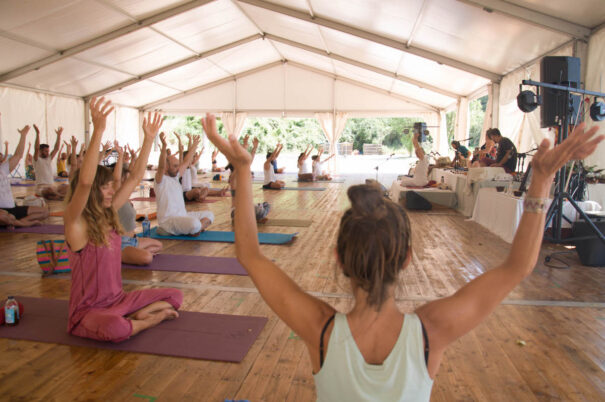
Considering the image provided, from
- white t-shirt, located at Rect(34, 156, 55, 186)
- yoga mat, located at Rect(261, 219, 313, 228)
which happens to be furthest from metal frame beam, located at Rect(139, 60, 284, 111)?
yoga mat, located at Rect(261, 219, 313, 228)

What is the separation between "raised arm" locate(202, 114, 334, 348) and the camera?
33.1 inches

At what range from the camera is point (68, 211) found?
188 cm

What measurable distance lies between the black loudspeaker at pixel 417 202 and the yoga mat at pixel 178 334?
15.8 feet

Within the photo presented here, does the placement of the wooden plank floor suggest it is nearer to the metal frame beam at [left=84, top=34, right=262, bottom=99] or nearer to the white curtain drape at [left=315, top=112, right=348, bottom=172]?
the metal frame beam at [left=84, top=34, right=262, bottom=99]

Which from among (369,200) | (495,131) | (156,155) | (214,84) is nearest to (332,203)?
(495,131)

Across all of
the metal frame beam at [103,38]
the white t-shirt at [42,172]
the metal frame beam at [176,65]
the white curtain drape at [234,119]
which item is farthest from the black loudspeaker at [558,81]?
the white curtain drape at [234,119]

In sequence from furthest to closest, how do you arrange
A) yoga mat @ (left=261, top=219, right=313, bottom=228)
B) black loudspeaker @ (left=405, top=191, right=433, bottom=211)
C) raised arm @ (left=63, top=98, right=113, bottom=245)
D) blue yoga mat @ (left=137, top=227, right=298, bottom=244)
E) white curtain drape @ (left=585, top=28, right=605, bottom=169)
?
black loudspeaker @ (left=405, top=191, right=433, bottom=211) → yoga mat @ (left=261, top=219, right=313, bottom=228) → white curtain drape @ (left=585, top=28, right=605, bottom=169) → blue yoga mat @ (left=137, top=227, right=298, bottom=244) → raised arm @ (left=63, top=98, right=113, bottom=245)

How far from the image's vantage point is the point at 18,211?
16.8 ft

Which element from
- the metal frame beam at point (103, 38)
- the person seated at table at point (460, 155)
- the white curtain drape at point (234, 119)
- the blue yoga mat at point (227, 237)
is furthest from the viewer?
the white curtain drape at point (234, 119)

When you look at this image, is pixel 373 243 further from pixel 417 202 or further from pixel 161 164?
pixel 417 202

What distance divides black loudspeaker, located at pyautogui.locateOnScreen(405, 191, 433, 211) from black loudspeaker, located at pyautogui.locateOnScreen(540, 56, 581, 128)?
118 inches

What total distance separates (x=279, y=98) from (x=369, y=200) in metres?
14.9

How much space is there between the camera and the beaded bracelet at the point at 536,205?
884 mm

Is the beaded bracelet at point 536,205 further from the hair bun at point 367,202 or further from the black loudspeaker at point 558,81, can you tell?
the black loudspeaker at point 558,81
